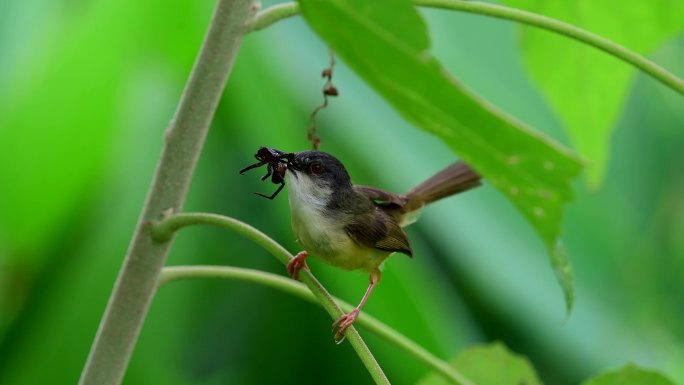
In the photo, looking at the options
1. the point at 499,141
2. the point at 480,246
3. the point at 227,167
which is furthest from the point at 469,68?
the point at 499,141

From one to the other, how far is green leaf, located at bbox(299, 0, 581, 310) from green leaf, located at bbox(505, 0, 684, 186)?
51cm

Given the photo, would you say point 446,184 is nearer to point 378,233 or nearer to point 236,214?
point 378,233

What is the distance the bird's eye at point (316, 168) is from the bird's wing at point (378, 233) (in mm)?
92

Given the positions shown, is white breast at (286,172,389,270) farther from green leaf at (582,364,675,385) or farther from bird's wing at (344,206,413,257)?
green leaf at (582,364,675,385)

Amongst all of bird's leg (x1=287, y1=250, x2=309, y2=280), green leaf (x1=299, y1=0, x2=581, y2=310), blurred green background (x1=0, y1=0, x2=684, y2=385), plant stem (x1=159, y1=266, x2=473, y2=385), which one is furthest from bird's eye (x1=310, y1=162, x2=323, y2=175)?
blurred green background (x1=0, y1=0, x2=684, y2=385)

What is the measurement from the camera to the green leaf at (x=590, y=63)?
122 centimetres

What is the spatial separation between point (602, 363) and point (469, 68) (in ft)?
3.14

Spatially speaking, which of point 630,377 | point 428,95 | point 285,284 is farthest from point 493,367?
point 428,95

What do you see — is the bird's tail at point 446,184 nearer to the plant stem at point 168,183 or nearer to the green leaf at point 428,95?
the plant stem at point 168,183

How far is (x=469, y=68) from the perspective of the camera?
2.74 m

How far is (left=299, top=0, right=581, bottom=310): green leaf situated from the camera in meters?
0.65

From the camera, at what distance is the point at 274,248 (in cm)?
90

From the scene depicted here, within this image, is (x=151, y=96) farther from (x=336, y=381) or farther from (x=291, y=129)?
(x=336, y=381)

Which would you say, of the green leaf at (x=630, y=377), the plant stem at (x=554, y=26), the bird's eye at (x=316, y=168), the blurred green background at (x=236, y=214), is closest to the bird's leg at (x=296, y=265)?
the bird's eye at (x=316, y=168)
